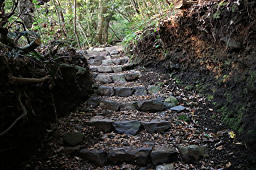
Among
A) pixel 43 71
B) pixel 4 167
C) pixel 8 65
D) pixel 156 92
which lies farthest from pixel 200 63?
pixel 4 167

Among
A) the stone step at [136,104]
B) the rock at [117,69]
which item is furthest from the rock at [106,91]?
the rock at [117,69]

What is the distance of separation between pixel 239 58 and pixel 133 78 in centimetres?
254

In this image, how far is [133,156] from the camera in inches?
100

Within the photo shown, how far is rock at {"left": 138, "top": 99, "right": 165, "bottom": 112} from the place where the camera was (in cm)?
362

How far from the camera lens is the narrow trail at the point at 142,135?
97.8 inches

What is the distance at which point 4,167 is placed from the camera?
1868 millimetres

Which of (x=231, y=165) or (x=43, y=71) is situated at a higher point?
(x=43, y=71)

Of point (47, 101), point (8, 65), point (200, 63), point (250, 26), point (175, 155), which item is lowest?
point (175, 155)

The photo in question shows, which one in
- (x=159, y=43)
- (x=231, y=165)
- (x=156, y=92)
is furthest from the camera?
(x=159, y=43)

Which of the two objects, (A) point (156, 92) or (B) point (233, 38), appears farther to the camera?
(A) point (156, 92)

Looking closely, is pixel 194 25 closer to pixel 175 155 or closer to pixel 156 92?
pixel 156 92

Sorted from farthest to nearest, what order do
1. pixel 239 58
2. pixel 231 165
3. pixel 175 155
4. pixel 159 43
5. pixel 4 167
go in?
1. pixel 159 43
2. pixel 239 58
3. pixel 175 155
4. pixel 231 165
5. pixel 4 167

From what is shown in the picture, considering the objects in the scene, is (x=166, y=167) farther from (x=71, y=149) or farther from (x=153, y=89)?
(x=153, y=89)

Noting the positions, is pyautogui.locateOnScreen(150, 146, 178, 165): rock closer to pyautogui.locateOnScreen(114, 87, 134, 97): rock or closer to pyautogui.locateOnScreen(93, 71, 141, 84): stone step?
pyautogui.locateOnScreen(114, 87, 134, 97): rock
